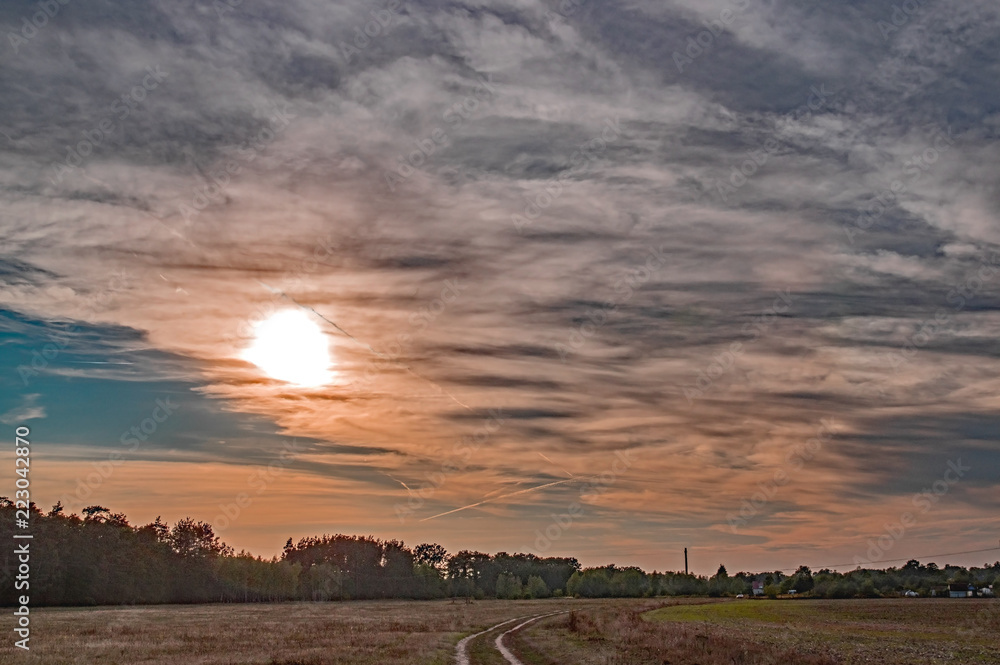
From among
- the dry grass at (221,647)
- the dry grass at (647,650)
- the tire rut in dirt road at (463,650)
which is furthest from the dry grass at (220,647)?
the dry grass at (647,650)

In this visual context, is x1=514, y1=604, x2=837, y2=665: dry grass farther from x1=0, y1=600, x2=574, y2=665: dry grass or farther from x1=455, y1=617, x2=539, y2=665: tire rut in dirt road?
x1=0, y1=600, x2=574, y2=665: dry grass

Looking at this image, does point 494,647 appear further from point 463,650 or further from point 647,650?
point 647,650

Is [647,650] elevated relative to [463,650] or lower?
elevated

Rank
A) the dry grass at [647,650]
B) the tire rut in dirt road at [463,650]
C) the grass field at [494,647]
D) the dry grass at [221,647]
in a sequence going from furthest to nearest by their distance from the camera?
the tire rut in dirt road at [463,650], the grass field at [494,647], the dry grass at [221,647], the dry grass at [647,650]

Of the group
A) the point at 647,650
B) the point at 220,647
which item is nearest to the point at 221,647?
the point at 220,647

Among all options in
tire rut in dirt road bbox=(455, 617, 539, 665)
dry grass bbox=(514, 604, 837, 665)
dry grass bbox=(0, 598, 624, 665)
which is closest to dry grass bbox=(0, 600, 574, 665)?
dry grass bbox=(0, 598, 624, 665)

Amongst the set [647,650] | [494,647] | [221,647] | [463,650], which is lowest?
[494,647]

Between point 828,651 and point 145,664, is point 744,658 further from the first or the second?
point 145,664

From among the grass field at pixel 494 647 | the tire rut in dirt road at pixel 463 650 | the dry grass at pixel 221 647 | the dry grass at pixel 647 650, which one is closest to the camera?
the dry grass at pixel 647 650

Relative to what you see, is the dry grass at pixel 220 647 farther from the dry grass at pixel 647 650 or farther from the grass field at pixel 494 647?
the dry grass at pixel 647 650

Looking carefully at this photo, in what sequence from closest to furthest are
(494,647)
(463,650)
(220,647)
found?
(463,650) → (220,647) → (494,647)

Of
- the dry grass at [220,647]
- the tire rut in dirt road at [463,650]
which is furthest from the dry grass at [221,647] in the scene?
the tire rut in dirt road at [463,650]

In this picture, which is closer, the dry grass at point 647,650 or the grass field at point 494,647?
the dry grass at point 647,650

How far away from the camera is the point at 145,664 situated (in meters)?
35.4
